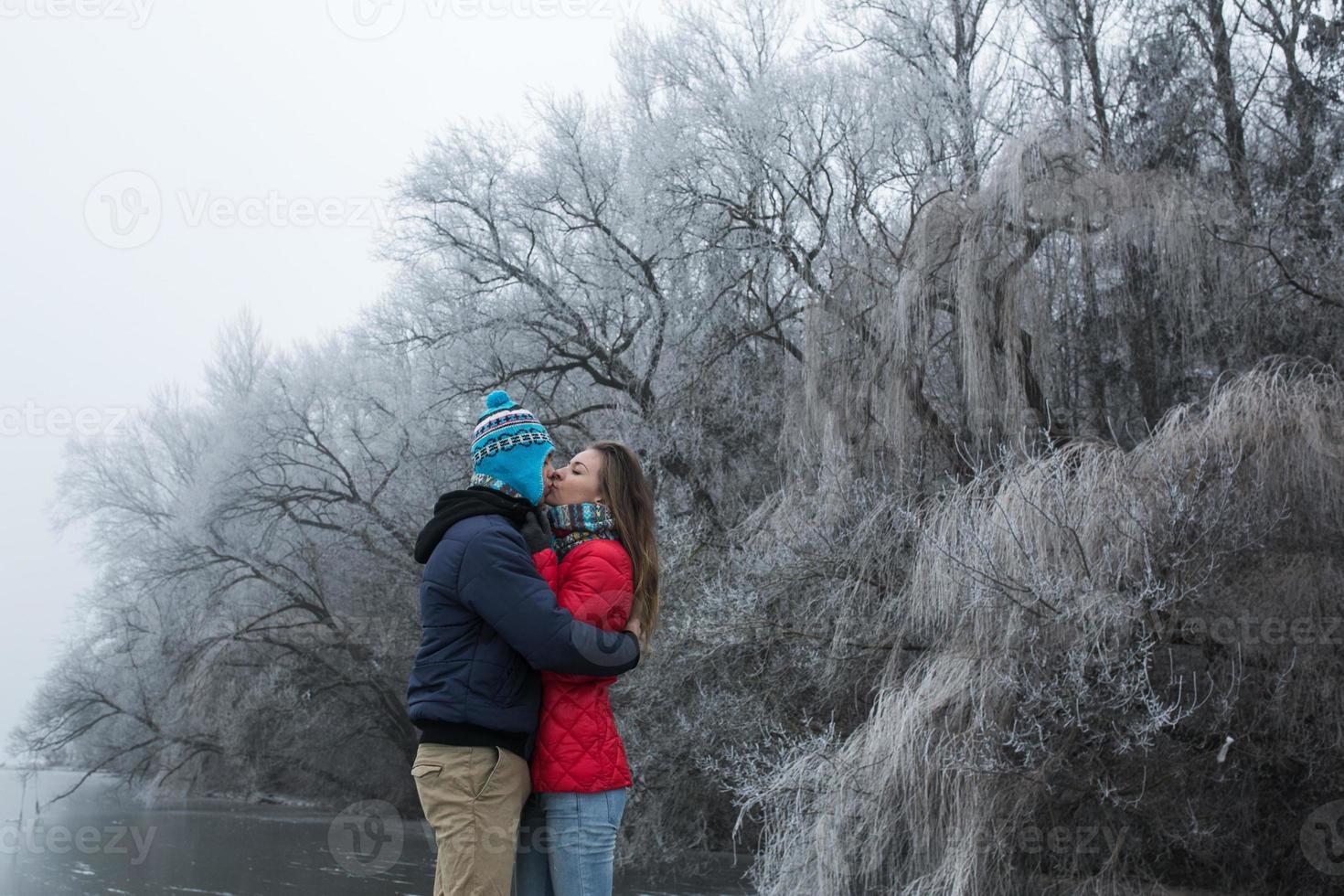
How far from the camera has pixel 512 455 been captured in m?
2.81

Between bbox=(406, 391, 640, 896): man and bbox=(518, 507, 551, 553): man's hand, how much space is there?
0.35 ft

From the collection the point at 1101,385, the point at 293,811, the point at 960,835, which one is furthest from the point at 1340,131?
the point at 293,811

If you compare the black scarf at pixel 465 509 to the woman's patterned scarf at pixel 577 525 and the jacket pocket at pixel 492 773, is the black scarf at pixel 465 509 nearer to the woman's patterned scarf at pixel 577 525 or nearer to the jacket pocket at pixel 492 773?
the woman's patterned scarf at pixel 577 525

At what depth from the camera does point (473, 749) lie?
8.44ft

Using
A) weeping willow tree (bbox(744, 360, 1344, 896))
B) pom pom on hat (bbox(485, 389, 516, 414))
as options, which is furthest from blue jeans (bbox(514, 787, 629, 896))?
weeping willow tree (bbox(744, 360, 1344, 896))

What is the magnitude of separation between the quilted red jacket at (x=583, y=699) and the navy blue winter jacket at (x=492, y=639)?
0.04 m

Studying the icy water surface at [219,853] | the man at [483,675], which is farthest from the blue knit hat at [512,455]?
the icy water surface at [219,853]

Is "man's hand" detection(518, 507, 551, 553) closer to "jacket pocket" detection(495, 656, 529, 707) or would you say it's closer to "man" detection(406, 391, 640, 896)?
"man" detection(406, 391, 640, 896)

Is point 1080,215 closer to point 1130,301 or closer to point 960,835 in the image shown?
point 1130,301

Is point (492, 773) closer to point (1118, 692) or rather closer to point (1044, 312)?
point (1118, 692)

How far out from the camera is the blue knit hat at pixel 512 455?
2.81m

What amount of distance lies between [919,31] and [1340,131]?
5639 millimetres

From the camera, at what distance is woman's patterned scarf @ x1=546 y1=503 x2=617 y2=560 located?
2.88m

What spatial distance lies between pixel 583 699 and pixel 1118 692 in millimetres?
4316
